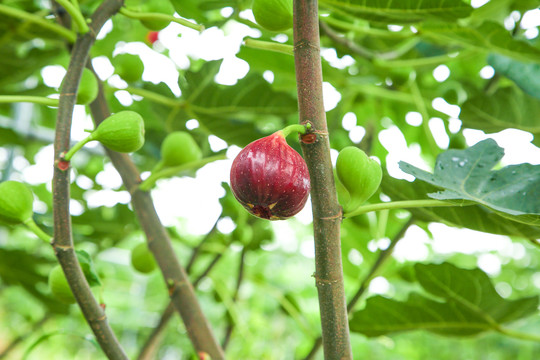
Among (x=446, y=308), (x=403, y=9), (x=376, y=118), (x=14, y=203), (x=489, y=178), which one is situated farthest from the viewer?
(x=376, y=118)

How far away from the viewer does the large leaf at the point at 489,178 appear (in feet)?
2.05

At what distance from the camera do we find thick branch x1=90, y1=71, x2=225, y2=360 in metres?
0.70

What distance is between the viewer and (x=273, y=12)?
0.54 m

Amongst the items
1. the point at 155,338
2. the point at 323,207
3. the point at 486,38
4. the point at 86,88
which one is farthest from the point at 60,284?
the point at 486,38

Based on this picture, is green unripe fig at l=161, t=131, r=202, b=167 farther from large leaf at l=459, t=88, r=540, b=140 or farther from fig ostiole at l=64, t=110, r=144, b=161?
large leaf at l=459, t=88, r=540, b=140

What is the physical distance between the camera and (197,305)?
2.36 feet

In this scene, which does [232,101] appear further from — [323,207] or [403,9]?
[323,207]

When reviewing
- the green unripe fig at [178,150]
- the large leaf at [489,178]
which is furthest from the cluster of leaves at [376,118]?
the green unripe fig at [178,150]

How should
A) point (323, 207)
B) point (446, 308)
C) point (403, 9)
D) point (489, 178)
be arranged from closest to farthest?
point (323, 207) → point (489, 178) → point (403, 9) → point (446, 308)

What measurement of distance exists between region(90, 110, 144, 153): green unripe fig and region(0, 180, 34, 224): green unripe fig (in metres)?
0.10

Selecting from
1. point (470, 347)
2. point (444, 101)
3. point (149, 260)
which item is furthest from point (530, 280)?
point (149, 260)

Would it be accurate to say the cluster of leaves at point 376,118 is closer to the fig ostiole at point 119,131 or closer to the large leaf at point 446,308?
the large leaf at point 446,308

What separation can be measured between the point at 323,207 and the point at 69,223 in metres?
0.24

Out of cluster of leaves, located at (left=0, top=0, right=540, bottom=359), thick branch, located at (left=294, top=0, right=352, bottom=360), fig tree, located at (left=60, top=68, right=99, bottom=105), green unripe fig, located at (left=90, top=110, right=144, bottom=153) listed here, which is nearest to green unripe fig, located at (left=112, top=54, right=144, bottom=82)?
cluster of leaves, located at (left=0, top=0, right=540, bottom=359)
